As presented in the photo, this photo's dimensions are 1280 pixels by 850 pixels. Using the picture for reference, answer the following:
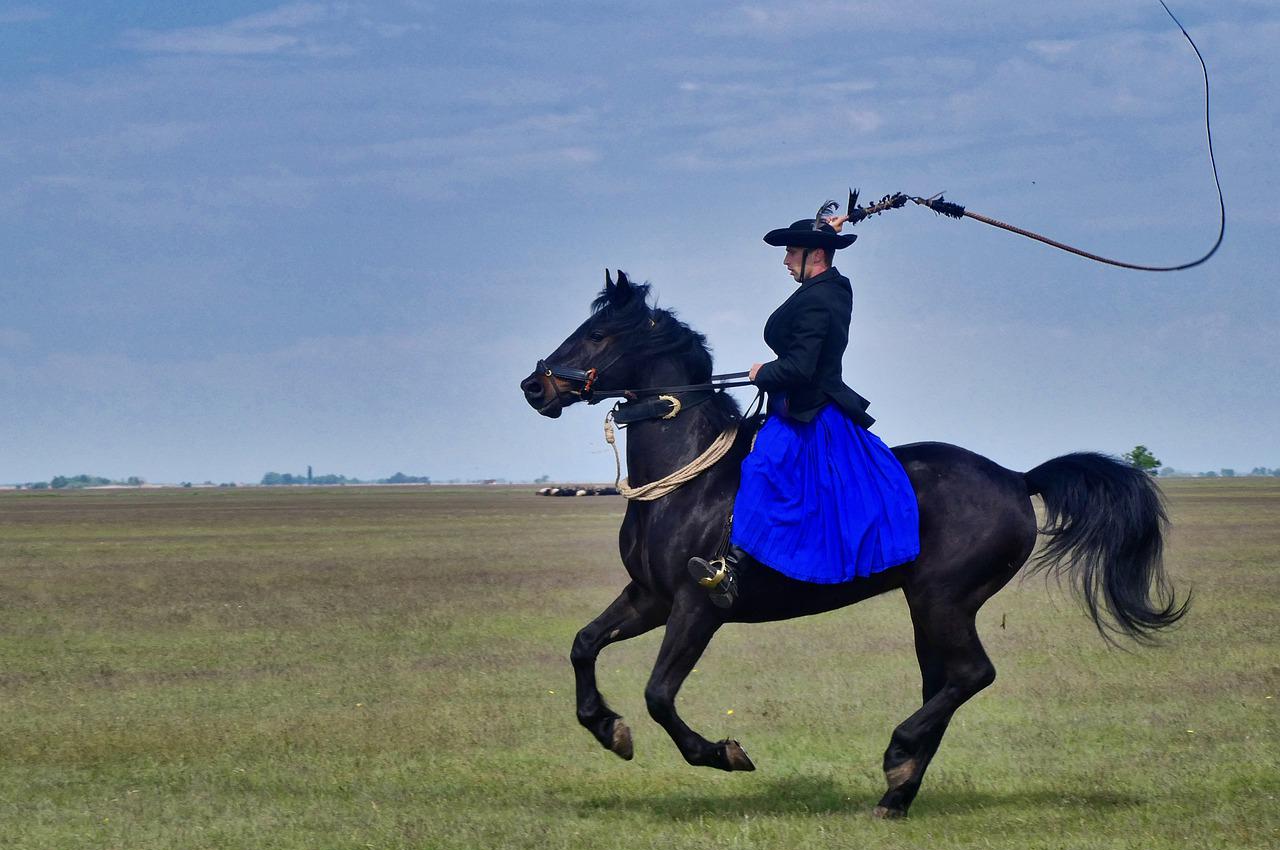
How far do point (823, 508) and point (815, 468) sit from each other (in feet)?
0.85

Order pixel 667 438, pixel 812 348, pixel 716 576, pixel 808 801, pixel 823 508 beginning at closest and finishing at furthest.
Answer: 1. pixel 716 576
2. pixel 823 508
3. pixel 812 348
4. pixel 667 438
5. pixel 808 801

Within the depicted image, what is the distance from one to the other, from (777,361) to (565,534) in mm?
41045

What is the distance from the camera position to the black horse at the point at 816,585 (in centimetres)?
866

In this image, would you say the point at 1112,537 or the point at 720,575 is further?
the point at 1112,537

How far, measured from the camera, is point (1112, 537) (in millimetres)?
9242

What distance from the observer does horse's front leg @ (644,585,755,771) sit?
8.43 metres

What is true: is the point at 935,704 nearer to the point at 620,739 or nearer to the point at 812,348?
the point at 620,739

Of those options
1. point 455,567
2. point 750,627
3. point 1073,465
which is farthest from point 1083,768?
point 455,567

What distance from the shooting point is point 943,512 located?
8.95 m

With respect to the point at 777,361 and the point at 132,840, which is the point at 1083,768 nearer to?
the point at 777,361

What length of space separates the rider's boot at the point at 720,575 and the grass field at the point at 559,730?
134 cm

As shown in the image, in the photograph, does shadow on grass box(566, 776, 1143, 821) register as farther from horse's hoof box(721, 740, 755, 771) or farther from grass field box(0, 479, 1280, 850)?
horse's hoof box(721, 740, 755, 771)

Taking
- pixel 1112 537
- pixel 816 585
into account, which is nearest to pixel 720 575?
pixel 816 585

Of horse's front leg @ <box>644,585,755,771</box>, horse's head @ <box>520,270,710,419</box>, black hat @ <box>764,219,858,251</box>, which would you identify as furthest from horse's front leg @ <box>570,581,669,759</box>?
black hat @ <box>764,219,858,251</box>
